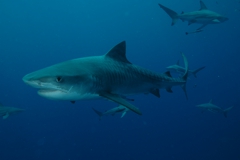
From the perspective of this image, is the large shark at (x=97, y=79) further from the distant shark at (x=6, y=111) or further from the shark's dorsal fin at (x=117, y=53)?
the distant shark at (x=6, y=111)

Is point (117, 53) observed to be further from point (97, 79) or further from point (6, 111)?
point (6, 111)

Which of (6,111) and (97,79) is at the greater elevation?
(97,79)

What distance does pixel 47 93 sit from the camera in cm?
280

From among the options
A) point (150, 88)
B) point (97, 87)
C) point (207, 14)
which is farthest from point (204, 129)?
point (97, 87)

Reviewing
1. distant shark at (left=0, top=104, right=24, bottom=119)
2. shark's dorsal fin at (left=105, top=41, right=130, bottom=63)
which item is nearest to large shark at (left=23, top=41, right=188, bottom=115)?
shark's dorsal fin at (left=105, top=41, right=130, bottom=63)

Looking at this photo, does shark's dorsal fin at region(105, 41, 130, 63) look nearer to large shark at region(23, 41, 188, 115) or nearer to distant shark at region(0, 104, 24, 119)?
large shark at region(23, 41, 188, 115)

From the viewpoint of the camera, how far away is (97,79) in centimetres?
341

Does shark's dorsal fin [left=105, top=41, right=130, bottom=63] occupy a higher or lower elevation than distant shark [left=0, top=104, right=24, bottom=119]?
higher

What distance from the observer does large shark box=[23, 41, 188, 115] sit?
279 centimetres

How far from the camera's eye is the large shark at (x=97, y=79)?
9.15 feet

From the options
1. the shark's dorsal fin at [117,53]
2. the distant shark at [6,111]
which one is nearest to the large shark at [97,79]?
the shark's dorsal fin at [117,53]

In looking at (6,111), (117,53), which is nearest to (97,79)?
(117,53)

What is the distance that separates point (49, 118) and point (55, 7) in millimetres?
71766

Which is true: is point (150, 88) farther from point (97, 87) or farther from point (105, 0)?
point (105, 0)
